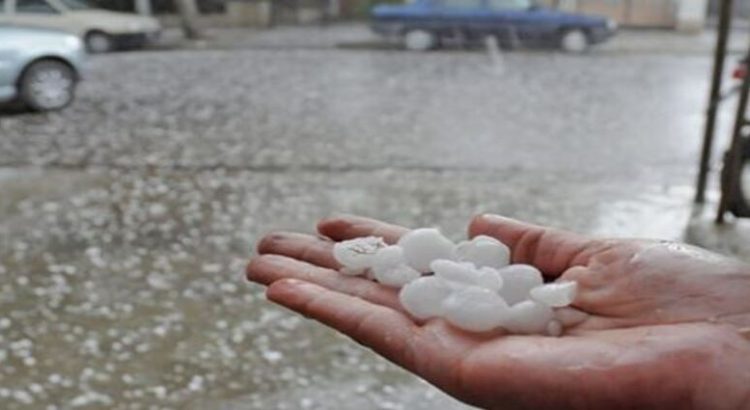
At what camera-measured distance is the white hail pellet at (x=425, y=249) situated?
6.79 feet

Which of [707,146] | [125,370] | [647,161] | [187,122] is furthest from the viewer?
[187,122]

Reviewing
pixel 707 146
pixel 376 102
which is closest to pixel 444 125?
pixel 376 102

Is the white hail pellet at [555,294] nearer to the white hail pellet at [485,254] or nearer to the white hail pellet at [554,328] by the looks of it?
the white hail pellet at [554,328]

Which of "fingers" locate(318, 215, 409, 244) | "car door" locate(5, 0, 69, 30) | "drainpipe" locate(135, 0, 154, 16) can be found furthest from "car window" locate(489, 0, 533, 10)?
"fingers" locate(318, 215, 409, 244)

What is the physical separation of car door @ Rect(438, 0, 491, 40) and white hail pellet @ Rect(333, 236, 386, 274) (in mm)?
12312

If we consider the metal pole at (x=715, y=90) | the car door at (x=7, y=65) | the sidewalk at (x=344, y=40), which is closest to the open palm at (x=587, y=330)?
the metal pole at (x=715, y=90)

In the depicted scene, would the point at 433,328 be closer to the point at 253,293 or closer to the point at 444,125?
the point at 253,293

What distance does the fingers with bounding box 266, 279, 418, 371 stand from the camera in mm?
1732

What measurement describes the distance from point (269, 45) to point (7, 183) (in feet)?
29.6

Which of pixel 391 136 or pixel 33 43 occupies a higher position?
pixel 33 43

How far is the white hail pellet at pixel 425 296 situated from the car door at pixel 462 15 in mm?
12564

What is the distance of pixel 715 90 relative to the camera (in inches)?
210

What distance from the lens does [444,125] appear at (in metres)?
8.01

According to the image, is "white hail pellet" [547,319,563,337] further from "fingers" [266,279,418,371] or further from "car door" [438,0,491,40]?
"car door" [438,0,491,40]
